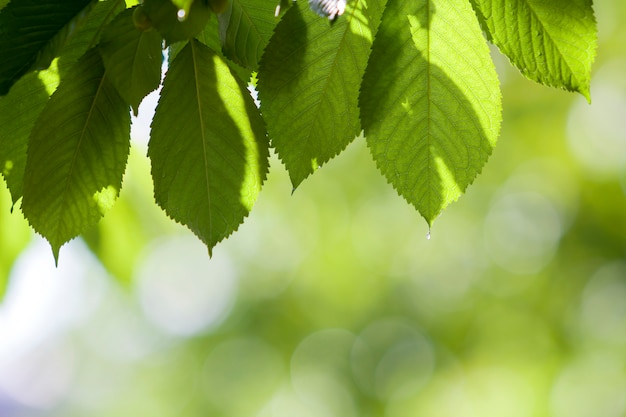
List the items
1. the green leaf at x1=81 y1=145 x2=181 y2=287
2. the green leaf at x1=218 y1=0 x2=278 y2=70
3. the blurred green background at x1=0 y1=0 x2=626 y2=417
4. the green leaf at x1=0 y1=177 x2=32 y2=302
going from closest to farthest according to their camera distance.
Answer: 1. the green leaf at x1=218 y1=0 x2=278 y2=70
2. the green leaf at x1=0 y1=177 x2=32 y2=302
3. the green leaf at x1=81 y1=145 x2=181 y2=287
4. the blurred green background at x1=0 y1=0 x2=626 y2=417

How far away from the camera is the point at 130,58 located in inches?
25.4

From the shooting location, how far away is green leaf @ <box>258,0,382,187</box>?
2.28 ft

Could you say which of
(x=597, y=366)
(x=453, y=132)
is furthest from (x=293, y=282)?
(x=453, y=132)

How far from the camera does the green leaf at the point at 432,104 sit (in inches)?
27.6

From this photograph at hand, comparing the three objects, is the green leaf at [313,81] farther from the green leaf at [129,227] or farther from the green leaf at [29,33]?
the green leaf at [129,227]

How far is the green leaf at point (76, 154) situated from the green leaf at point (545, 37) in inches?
15.1

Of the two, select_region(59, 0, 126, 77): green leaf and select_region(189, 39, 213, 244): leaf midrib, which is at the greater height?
select_region(59, 0, 126, 77): green leaf

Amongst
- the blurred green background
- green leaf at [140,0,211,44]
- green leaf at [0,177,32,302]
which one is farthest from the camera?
the blurred green background

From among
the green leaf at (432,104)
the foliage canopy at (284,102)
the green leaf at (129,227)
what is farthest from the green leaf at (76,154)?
the green leaf at (129,227)

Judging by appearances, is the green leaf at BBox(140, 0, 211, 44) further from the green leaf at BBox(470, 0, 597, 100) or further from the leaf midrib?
the green leaf at BBox(470, 0, 597, 100)

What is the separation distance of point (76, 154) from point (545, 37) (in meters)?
0.49

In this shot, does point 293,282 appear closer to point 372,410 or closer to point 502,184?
point 372,410

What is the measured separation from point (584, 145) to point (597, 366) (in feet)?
5.86

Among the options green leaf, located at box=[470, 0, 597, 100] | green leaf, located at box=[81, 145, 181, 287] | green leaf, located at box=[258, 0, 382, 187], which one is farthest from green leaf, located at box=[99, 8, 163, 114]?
green leaf, located at box=[81, 145, 181, 287]
